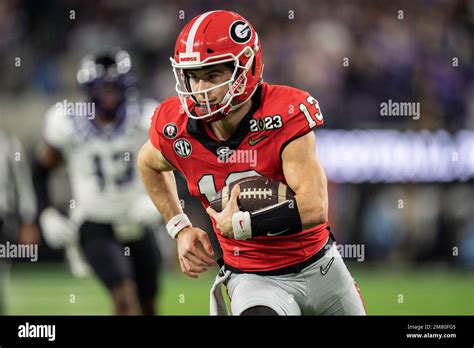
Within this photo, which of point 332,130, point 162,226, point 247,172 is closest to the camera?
point 247,172

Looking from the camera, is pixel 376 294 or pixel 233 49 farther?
pixel 376 294

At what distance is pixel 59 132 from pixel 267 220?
2.36 metres

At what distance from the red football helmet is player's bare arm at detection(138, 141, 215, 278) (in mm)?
291

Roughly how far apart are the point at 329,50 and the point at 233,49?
298 centimetres

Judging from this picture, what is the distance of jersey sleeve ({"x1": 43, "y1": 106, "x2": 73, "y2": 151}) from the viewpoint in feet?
18.4

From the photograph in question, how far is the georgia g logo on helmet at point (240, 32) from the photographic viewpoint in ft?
12.5

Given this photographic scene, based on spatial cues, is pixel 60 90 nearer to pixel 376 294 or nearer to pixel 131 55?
pixel 131 55

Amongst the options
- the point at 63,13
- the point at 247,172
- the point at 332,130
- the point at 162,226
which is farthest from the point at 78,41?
the point at 247,172

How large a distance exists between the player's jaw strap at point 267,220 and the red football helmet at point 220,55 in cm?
44

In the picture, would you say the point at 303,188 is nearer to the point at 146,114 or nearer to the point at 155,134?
the point at 155,134

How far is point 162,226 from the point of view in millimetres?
6742

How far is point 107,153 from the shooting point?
5.59 metres

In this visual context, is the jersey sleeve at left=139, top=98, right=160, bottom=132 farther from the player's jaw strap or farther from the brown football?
the player's jaw strap

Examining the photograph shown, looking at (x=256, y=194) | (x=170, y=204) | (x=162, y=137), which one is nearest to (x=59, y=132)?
(x=170, y=204)
